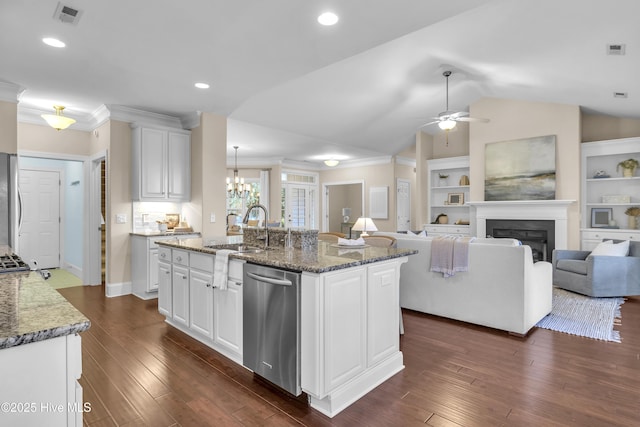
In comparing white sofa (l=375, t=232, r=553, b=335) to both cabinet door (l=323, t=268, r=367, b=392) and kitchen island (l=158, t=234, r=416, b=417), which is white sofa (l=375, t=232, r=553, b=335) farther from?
cabinet door (l=323, t=268, r=367, b=392)

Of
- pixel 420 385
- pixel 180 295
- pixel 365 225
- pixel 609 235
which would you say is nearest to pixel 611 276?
pixel 609 235

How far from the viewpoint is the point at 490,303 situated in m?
3.56

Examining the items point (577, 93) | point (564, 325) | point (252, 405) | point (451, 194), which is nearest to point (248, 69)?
point (252, 405)

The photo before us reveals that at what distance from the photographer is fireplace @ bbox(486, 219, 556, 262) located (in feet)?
20.6

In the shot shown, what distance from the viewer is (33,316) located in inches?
43.4

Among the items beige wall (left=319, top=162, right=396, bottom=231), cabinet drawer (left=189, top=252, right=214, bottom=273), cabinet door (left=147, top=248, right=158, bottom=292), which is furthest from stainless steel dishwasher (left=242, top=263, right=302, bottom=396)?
beige wall (left=319, top=162, right=396, bottom=231)

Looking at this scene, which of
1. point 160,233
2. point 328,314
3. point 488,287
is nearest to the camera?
point 328,314

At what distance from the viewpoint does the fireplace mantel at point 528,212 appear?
6105 millimetres

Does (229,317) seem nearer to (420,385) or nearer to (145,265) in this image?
(420,385)

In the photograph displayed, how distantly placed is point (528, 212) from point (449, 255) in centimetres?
370

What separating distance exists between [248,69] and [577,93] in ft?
16.4

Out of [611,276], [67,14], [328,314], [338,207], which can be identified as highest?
[67,14]

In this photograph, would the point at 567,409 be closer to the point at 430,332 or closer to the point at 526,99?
the point at 430,332

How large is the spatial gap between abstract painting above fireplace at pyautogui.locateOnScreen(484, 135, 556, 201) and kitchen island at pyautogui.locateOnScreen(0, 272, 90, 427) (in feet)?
23.4
